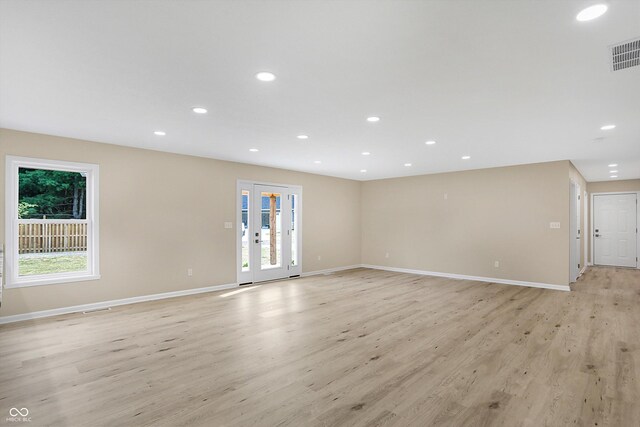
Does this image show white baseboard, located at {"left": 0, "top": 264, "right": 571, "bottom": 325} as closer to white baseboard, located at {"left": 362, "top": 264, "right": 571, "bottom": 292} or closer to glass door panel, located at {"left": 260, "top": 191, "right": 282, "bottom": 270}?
white baseboard, located at {"left": 362, "top": 264, "right": 571, "bottom": 292}

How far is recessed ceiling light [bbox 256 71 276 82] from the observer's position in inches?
103

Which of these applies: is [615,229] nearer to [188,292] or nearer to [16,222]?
[188,292]

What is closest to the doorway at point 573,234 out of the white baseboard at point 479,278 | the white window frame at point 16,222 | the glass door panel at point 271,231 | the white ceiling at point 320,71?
the white baseboard at point 479,278

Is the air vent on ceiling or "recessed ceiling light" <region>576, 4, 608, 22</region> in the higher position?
"recessed ceiling light" <region>576, 4, 608, 22</region>

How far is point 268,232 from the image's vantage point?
7.21 metres

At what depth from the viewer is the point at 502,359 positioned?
3.15 meters

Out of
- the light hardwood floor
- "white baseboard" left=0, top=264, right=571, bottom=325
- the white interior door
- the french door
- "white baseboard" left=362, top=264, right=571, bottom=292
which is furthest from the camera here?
the white interior door

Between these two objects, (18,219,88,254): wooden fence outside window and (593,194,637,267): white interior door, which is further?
(593,194,637,267): white interior door

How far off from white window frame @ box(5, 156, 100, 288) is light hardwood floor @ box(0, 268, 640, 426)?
56 centimetres

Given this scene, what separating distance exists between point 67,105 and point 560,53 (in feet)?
14.5

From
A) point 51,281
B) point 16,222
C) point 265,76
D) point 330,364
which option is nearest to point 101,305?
point 51,281

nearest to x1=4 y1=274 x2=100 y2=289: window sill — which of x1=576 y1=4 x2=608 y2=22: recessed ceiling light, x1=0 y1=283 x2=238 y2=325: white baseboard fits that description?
x1=0 y1=283 x2=238 y2=325: white baseboard

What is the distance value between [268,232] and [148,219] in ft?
8.23

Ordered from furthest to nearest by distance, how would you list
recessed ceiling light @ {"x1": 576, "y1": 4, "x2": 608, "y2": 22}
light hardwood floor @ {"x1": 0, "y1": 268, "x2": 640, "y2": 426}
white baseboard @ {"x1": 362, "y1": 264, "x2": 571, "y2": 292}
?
1. white baseboard @ {"x1": 362, "y1": 264, "x2": 571, "y2": 292}
2. light hardwood floor @ {"x1": 0, "y1": 268, "x2": 640, "y2": 426}
3. recessed ceiling light @ {"x1": 576, "y1": 4, "x2": 608, "y2": 22}
